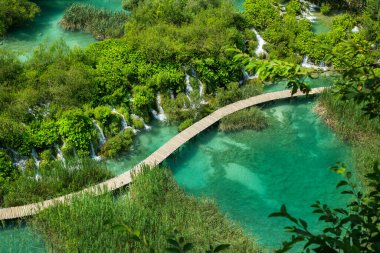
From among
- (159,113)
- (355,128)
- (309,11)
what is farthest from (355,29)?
(159,113)

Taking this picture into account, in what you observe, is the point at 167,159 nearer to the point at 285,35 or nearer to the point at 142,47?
the point at 142,47

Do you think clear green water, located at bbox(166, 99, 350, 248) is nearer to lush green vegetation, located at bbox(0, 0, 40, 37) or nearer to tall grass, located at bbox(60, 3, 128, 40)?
tall grass, located at bbox(60, 3, 128, 40)

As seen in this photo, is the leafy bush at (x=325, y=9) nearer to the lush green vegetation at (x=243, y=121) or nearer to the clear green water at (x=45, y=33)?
A: the lush green vegetation at (x=243, y=121)

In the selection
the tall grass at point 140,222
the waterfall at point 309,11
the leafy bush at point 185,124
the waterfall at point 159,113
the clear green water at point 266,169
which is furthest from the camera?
the waterfall at point 309,11

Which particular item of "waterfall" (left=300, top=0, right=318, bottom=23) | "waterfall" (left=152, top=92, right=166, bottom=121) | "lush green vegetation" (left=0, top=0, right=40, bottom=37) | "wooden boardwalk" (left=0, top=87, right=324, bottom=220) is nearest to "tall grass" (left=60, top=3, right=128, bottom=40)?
"lush green vegetation" (left=0, top=0, right=40, bottom=37)

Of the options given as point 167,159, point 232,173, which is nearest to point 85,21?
point 167,159

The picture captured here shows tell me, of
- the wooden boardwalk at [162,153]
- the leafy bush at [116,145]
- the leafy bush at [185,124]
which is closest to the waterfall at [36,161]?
the wooden boardwalk at [162,153]

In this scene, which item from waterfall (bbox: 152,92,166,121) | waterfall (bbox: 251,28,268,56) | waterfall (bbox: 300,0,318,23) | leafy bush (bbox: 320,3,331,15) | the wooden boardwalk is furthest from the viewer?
leafy bush (bbox: 320,3,331,15)
